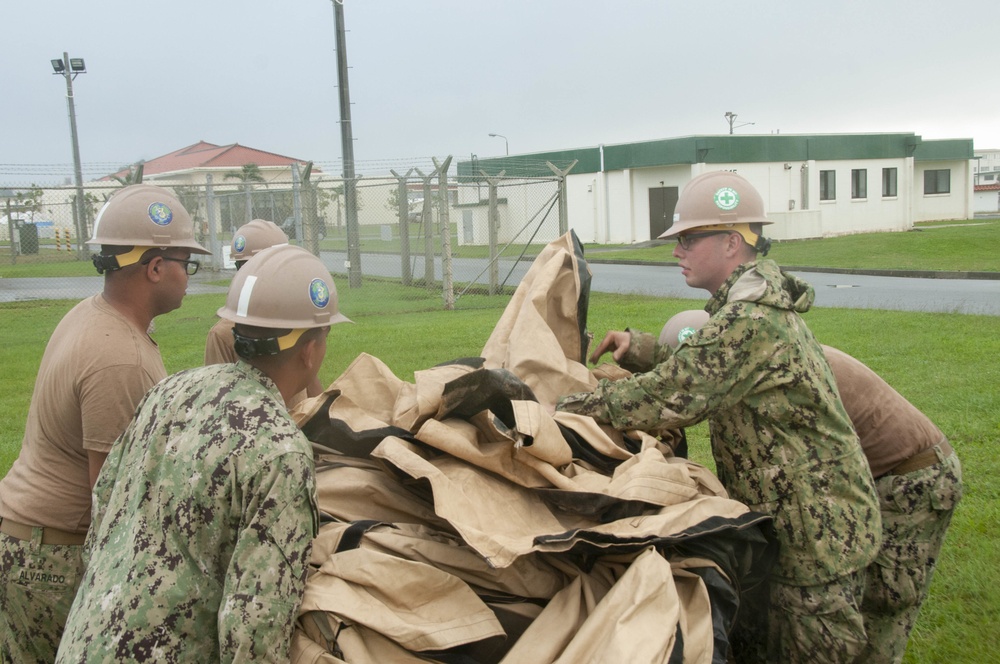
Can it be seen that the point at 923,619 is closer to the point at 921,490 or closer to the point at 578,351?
the point at 921,490

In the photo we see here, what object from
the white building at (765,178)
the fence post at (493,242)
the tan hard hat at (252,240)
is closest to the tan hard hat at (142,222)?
the tan hard hat at (252,240)

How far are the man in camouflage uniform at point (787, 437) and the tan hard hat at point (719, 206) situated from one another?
0.77ft

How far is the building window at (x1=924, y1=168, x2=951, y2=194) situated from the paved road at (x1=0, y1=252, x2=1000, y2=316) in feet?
95.2

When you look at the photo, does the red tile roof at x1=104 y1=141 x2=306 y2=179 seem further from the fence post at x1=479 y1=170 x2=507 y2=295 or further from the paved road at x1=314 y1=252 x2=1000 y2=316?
the fence post at x1=479 y1=170 x2=507 y2=295

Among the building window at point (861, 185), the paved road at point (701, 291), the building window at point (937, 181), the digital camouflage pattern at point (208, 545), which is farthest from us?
the building window at point (937, 181)

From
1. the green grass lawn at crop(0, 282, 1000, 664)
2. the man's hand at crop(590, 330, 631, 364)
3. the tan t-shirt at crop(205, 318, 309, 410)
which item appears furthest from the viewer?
the green grass lawn at crop(0, 282, 1000, 664)

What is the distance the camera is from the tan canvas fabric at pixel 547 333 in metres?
3.68

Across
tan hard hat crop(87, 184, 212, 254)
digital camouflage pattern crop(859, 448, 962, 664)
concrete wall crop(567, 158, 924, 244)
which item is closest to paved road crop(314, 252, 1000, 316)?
digital camouflage pattern crop(859, 448, 962, 664)

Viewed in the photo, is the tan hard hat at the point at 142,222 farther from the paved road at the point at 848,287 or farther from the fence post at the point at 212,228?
the fence post at the point at 212,228

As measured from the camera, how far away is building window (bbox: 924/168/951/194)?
49022mm

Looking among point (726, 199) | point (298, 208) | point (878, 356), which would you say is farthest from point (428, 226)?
point (726, 199)

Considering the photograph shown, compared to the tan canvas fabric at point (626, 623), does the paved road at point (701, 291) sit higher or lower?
lower

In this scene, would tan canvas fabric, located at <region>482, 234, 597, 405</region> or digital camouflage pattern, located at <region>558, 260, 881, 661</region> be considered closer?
digital camouflage pattern, located at <region>558, 260, 881, 661</region>

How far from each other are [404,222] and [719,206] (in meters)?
16.2
